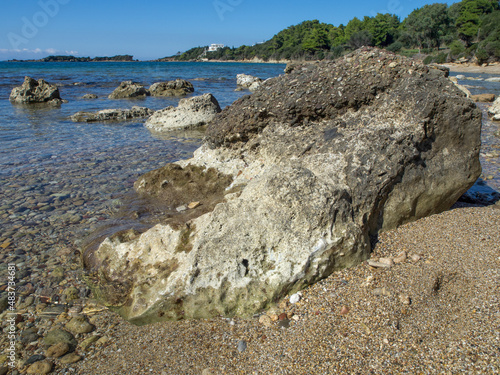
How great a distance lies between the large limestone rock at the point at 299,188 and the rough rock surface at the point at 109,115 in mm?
9778

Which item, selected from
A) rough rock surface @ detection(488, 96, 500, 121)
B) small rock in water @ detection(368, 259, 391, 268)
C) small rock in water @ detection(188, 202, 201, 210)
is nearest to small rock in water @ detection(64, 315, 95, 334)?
small rock in water @ detection(188, 202, 201, 210)

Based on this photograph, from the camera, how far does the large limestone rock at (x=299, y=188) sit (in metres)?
2.96

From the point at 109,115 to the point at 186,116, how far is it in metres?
3.78

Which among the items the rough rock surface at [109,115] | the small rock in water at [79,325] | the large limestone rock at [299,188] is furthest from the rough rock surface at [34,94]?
the small rock in water at [79,325]

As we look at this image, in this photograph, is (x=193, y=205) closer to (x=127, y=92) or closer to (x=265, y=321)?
(x=265, y=321)

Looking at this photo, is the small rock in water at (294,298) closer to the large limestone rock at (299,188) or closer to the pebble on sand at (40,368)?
the large limestone rock at (299,188)

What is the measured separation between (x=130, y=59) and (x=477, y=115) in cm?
18986

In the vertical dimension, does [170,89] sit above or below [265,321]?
above

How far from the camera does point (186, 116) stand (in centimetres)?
1213

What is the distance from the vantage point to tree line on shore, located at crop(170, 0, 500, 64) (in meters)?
55.5

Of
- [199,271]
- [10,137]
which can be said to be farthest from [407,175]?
[10,137]

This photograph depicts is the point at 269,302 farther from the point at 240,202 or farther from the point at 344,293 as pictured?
the point at 240,202

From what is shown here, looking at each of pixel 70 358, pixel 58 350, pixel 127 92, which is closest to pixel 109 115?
pixel 127 92

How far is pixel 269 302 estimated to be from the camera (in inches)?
114
